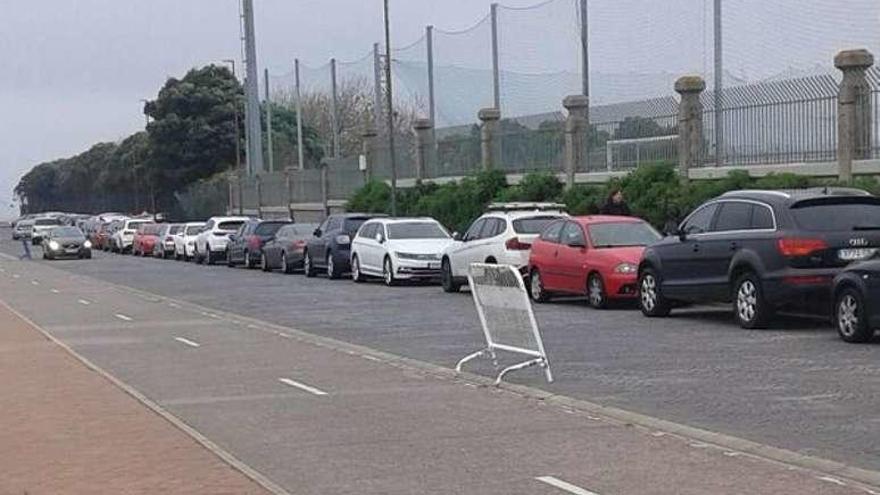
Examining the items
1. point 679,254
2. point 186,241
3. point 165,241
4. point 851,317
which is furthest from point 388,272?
point 165,241

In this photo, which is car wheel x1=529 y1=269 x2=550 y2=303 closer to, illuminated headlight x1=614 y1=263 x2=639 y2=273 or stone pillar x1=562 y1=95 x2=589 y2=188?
illuminated headlight x1=614 y1=263 x2=639 y2=273

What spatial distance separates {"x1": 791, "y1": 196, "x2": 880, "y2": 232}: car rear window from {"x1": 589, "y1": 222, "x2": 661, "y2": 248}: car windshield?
18.3ft

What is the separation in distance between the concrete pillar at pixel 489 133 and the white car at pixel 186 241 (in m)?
16.7

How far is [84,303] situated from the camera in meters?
31.2

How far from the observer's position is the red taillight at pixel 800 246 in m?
18.0

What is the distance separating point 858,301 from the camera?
16234mm

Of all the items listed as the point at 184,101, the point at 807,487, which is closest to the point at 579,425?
the point at 807,487

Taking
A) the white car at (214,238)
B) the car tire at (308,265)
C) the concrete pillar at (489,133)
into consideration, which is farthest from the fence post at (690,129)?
the white car at (214,238)

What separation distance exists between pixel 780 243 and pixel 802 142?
9492 millimetres

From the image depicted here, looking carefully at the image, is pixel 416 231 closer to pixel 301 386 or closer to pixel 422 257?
pixel 422 257

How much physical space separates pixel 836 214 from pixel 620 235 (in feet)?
20.2

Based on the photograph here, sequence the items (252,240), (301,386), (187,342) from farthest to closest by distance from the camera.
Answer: (252,240) → (187,342) → (301,386)

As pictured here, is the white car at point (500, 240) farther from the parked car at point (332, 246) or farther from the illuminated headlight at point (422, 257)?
the parked car at point (332, 246)

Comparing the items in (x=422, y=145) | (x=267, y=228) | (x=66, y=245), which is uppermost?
(x=422, y=145)
